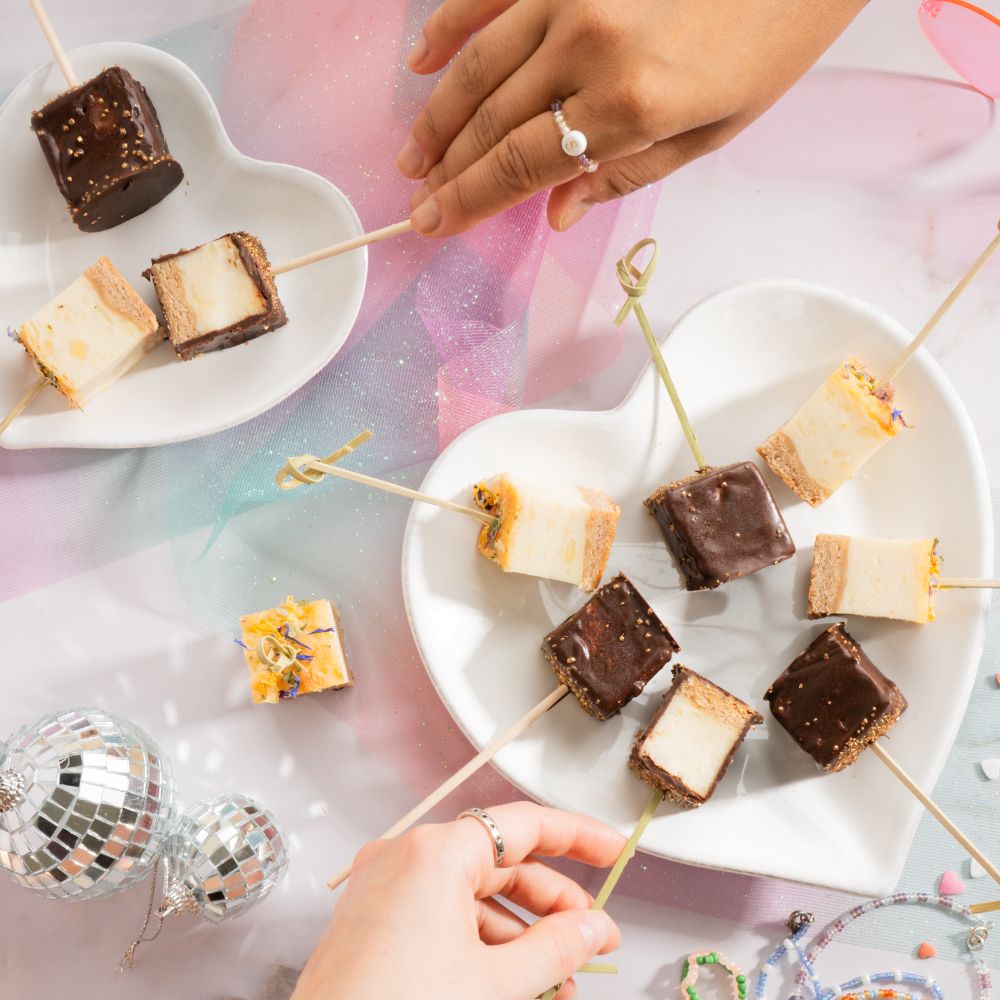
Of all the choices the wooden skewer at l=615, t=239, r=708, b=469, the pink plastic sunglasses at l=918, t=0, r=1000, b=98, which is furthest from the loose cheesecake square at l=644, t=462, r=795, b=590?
the pink plastic sunglasses at l=918, t=0, r=1000, b=98

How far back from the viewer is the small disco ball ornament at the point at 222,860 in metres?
1.84

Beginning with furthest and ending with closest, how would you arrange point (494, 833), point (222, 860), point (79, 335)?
1. point (79, 335)
2. point (222, 860)
3. point (494, 833)

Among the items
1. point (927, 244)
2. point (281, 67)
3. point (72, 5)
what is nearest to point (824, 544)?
point (927, 244)

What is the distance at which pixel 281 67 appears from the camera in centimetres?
221

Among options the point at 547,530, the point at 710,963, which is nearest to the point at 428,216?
the point at 547,530

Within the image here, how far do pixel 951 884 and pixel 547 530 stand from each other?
128cm

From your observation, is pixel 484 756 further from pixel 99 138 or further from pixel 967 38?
pixel 967 38

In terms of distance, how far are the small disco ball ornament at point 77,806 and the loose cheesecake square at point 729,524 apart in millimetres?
1243

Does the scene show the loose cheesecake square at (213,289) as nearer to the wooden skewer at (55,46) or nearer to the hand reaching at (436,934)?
the wooden skewer at (55,46)

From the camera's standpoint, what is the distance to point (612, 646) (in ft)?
6.22

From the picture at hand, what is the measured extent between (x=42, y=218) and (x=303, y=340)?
0.67 meters

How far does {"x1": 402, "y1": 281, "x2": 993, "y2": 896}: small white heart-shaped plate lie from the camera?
1.96 meters

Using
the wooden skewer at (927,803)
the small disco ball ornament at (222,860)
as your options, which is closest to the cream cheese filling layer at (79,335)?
the small disco ball ornament at (222,860)

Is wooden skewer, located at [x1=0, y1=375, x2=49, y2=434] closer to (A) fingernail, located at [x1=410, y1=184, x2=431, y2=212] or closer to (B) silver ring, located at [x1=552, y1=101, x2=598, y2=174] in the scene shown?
(A) fingernail, located at [x1=410, y1=184, x2=431, y2=212]
